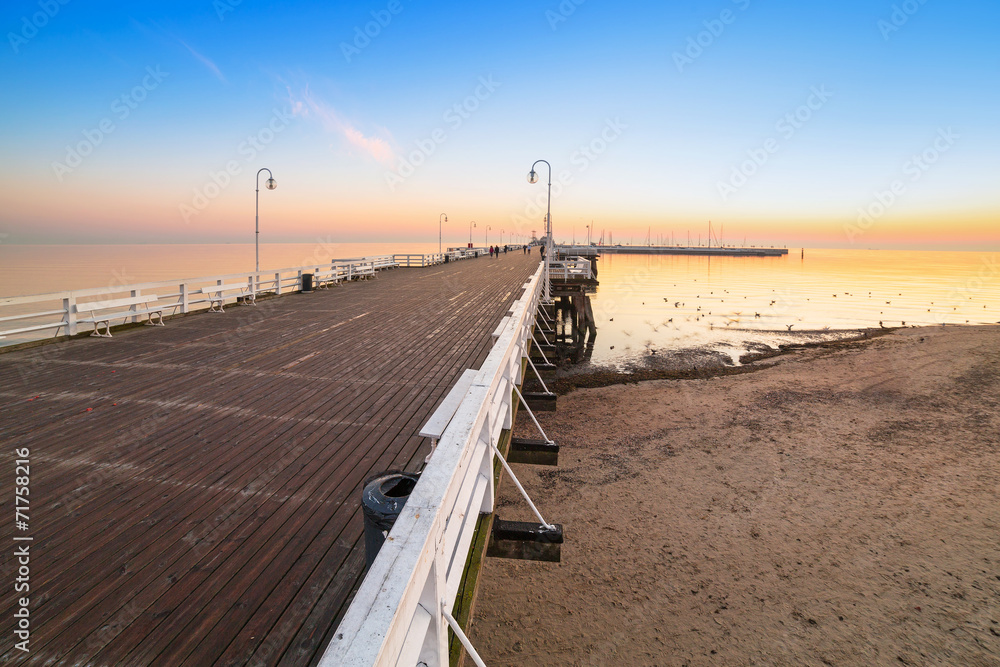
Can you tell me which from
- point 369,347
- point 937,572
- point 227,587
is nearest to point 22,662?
point 227,587

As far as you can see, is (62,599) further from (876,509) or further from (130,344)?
(876,509)

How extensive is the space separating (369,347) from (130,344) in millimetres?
4708

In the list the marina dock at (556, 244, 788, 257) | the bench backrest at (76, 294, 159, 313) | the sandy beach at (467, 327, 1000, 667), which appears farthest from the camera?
the marina dock at (556, 244, 788, 257)

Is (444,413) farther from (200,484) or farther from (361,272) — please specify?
(361,272)

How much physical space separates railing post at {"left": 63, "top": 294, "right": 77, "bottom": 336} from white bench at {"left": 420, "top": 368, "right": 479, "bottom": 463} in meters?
10.6

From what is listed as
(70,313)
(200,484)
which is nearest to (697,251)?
(70,313)

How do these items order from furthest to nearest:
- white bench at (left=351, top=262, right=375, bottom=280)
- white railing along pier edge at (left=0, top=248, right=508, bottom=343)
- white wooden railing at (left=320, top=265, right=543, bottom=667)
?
white bench at (left=351, top=262, right=375, bottom=280)
white railing along pier edge at (left=0, top=248, right=508, bottom=343)
white wooden railing at (left=320, top=265, right=543, bottom=667)

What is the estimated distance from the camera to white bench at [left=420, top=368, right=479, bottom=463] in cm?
272

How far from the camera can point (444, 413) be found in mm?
3057

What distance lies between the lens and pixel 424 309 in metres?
15.0

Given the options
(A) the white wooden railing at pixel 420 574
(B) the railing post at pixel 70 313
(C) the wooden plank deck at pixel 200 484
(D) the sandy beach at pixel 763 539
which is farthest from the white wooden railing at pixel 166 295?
(A) the white wooden railing at pixel 420 574

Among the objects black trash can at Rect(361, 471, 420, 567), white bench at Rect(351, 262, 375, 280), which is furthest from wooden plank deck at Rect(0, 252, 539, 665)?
white bench at Rect(351, 262, 375, 280)

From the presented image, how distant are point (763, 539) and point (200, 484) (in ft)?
23.0

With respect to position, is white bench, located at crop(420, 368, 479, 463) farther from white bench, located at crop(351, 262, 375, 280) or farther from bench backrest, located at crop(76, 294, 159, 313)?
white bench, located at crop(351, 262, 375, 280)
